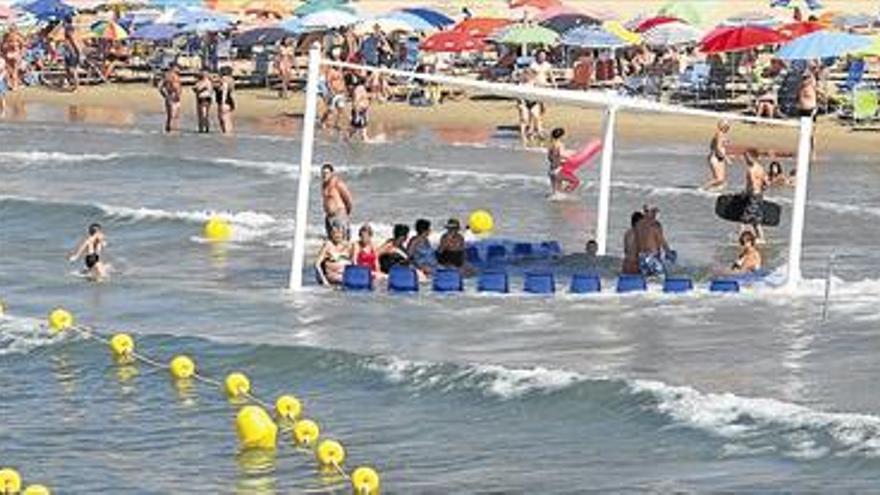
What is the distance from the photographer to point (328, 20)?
42188 millimetres

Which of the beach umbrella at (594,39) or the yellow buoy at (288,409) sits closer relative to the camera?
the yellow buoy at (288,409)

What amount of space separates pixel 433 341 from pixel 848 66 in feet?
71.7

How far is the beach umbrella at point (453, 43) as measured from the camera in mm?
40969

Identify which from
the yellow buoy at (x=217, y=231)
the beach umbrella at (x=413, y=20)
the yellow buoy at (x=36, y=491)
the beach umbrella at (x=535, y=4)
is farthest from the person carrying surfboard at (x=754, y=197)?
the beach umbrella at (x=535, y=4)

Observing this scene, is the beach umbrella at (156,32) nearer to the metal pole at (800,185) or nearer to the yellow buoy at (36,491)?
the metal pole at (800,185)

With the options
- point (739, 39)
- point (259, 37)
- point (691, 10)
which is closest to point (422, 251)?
point (739, 39)

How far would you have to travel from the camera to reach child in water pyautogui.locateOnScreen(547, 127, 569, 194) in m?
29.2

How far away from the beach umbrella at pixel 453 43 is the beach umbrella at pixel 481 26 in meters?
0.15

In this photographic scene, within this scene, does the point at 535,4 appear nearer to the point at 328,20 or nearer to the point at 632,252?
Result: the point at 328,20

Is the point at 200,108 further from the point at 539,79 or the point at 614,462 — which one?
the point at 614,462

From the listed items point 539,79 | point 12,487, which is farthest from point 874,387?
point 539,79

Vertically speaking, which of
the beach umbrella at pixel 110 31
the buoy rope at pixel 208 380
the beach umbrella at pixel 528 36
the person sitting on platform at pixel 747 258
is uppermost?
the beach umbrella at pixel 528 36

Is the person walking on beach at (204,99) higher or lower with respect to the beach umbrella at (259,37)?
lower

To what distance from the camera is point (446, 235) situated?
2273cm
